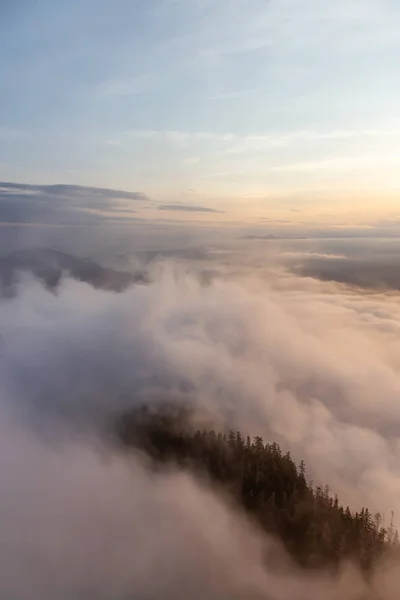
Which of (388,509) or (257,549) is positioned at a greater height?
(257,549)

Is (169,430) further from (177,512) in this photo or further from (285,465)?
(285,465)

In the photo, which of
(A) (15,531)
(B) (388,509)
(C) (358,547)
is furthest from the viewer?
(B) (388,509)

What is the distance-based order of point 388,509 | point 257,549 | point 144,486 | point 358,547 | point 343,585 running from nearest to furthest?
1. point 343,585
2. point 358,547
3. point 257,549
4. point 144,486
5. point 388,509

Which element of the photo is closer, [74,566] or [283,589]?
[283,589]

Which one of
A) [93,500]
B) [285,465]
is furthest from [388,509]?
[93,500]

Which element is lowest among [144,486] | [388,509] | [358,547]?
[388,509]

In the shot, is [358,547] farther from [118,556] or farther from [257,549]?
[118,556]
